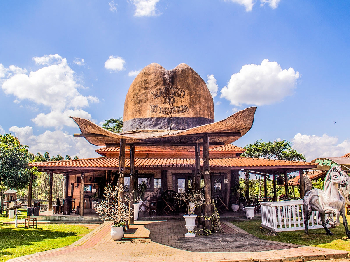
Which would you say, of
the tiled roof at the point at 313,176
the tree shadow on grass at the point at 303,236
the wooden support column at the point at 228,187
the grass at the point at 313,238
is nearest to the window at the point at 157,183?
the wooden support column at the point at 228,187

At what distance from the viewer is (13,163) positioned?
44.2ft

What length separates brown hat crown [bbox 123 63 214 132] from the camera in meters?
11.7

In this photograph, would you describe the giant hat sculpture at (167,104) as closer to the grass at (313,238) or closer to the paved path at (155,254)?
the grass at (313,238)

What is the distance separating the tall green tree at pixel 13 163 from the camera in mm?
11901

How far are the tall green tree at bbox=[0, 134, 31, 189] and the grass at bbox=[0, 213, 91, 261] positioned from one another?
8.25ft

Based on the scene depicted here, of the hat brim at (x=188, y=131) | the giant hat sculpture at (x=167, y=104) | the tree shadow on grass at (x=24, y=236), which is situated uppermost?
the giant hat sculpture at (x=167, y=104)

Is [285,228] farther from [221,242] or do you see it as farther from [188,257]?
[188,257]

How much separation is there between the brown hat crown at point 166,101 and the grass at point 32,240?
4.85 metres

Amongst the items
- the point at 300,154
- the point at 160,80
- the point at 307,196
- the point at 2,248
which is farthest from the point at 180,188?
the point at 300,154

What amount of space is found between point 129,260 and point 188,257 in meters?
1.31

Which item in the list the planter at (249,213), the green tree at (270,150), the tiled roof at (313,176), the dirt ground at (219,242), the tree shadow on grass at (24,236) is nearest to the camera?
the dirt ground at (219,242)

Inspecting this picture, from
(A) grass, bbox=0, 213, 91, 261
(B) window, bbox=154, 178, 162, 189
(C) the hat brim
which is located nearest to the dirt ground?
(A) grass, bbox=0, 213, 91, 261

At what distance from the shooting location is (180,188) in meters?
17.0

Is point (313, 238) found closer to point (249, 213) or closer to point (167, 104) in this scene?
point (249, 213)
